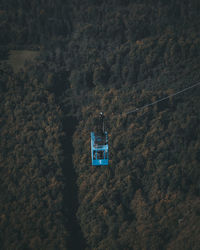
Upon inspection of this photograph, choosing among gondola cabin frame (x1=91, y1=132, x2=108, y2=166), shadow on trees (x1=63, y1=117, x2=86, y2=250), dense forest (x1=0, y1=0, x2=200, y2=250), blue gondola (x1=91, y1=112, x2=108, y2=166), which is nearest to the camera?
blue gondola (x1=91, y1=112, x2=108, y2=166)

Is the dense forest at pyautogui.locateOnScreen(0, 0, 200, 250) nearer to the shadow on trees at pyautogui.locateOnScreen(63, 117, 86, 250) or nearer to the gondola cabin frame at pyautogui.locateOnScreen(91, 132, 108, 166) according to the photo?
the shadow on trees at pyautogui.locateOnScreen(63, 117, 86, 250)

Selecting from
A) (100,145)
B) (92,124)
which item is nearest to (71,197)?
(92,124)

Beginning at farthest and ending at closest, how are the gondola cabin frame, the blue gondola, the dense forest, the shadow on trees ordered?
the shadow on trees < the dense forest < the gondola cabin frame < the blue gondola

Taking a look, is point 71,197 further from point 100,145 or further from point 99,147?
point 100,145

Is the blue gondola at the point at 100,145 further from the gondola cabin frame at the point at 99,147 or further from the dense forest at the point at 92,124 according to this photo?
the dense forest at the point at 92,124

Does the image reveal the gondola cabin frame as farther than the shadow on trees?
No

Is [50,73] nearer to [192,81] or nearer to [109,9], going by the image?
[109,9]

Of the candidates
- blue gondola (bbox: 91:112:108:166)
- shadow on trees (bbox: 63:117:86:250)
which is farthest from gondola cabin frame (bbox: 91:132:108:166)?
shadow on trees (bbox: 63:117:86:250)

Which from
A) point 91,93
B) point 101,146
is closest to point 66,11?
point 91,93
